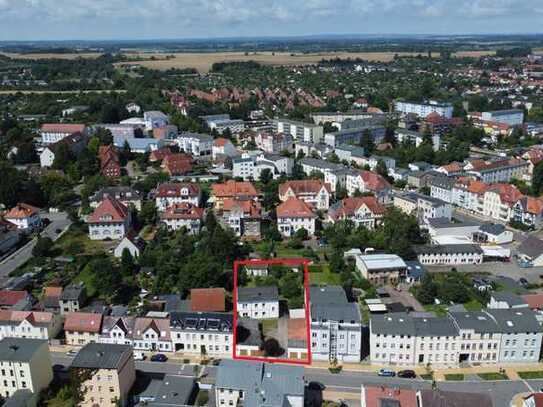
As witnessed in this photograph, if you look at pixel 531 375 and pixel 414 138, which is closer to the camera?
Answer: pixel 531 375

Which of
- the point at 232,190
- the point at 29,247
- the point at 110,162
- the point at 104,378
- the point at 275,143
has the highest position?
the point at 275,143

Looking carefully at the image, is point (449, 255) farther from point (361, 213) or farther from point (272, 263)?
point (272, 263)

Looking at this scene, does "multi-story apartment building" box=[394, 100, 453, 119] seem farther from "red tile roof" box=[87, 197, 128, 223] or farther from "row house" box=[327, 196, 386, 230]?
"red tile roof" box=[87, 197, 128, 223]

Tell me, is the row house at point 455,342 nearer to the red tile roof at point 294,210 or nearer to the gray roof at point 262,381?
the gray roof at point 262,381

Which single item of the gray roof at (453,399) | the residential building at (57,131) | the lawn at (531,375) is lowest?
the lawn at (531,375)

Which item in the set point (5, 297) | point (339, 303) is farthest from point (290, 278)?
point (5, 297)

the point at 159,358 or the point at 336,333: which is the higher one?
the point at 336,333

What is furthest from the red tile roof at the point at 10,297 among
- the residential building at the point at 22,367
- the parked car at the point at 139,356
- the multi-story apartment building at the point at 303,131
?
the multi-story apartment building at the point at 303,131

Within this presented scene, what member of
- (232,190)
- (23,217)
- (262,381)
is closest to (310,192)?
(232,190)
